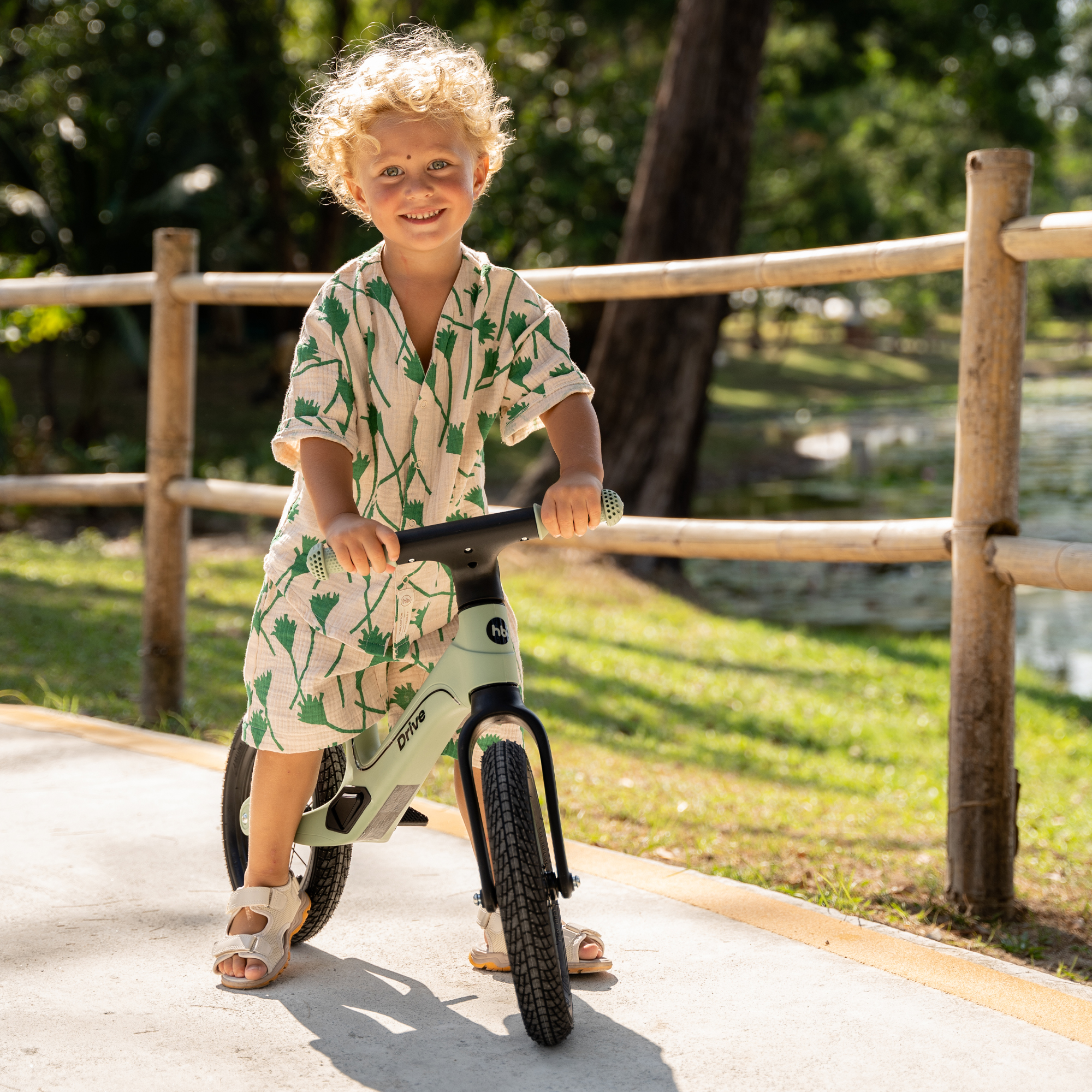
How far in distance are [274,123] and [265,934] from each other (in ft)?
57.8

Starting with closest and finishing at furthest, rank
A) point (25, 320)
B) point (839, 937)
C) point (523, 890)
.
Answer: point (523, 890) < point (839, 937) < point (25, 320)

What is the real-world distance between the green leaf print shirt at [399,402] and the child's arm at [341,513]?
0.15ft

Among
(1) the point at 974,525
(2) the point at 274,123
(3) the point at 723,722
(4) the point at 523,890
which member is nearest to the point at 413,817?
(4) the point at 523,890

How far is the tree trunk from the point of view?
7.95 m

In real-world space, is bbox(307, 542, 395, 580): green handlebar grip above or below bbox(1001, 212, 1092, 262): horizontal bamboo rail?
below

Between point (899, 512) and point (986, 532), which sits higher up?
point (986, 532)

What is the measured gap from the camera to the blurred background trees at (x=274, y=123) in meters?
14.2

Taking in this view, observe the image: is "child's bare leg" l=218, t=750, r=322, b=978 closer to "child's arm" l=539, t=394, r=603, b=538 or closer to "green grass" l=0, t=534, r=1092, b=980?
"child's arm" l=539, t=394, r=603, b=538

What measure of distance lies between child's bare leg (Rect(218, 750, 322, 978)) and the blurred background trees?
8738mm

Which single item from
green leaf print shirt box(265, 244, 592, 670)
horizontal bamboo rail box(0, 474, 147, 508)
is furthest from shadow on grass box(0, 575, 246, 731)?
green leaf print shirt box(265, 244, 592, 670)

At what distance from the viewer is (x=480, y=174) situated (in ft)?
7.23

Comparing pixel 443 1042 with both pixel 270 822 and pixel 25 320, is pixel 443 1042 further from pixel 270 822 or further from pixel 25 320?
pixel 25 320

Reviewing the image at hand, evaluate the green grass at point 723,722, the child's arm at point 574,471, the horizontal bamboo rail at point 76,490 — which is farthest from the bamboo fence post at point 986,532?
the horizontal bamboo rail at point 76,490

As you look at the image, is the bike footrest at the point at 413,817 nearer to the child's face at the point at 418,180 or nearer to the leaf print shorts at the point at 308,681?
the leaf print shorts at the point at 308,681
